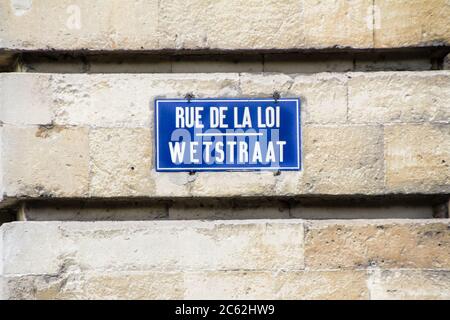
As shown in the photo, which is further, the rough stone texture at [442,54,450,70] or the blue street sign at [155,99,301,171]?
the rough stone texture at [442,54,450,70]

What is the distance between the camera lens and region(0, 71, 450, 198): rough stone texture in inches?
234

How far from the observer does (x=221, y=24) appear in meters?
6.01

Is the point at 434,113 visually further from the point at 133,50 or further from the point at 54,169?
the point at 54,169

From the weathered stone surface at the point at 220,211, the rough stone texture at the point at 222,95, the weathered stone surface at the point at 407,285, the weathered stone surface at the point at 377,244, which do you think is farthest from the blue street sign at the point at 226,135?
the weathered stone surface at the point at 407,285

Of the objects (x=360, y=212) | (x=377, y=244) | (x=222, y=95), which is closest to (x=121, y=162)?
(x=222, y=95)

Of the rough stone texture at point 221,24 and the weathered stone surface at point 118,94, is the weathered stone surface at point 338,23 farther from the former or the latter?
the weathered stone surface at point 118,94

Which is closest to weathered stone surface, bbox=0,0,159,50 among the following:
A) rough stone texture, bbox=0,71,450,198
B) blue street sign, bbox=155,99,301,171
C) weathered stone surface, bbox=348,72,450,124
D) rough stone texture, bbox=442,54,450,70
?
rough stone texture, bbox=0,71,450,198

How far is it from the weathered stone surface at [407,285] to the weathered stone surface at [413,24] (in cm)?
134

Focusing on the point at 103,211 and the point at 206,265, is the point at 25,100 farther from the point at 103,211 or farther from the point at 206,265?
the point at 206,265

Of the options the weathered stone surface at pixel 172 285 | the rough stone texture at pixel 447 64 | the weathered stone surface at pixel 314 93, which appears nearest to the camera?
the weathered stone surface at pixel 172 285

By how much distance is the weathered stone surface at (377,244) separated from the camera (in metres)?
5.89

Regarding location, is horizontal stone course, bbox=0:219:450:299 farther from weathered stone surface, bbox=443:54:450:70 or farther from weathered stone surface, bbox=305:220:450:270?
weathered stone surface, bbox=443:54:450:70

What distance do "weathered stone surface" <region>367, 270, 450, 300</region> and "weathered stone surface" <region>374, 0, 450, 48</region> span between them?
134 centimetres
